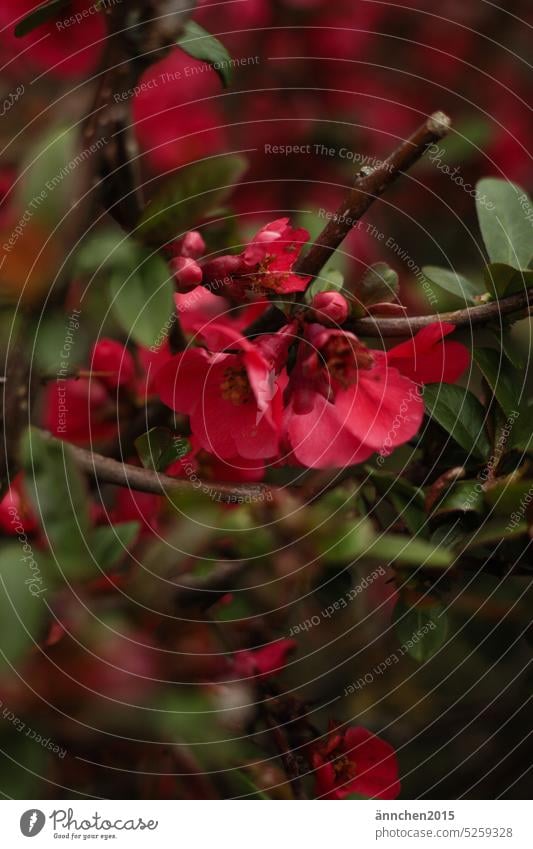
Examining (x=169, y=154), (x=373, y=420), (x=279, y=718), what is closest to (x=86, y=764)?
(x=279, y=718)

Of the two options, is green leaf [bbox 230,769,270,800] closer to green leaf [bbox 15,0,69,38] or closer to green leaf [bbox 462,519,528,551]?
green leaf [bbox 462,519,528,551]

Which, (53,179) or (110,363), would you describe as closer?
(53,179)

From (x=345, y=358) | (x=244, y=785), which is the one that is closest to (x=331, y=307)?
(x=345, y=358)

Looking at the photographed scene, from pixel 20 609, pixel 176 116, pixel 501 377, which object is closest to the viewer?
pixel 20 609

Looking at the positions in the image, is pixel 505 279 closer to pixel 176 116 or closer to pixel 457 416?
pixel 457 416

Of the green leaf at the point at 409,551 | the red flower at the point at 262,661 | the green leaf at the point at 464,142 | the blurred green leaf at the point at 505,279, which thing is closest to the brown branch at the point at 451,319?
the blurred green leaf at the point at 505,279

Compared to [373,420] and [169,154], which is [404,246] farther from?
[373,420]

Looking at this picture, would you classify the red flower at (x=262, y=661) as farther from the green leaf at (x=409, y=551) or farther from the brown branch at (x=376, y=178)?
the brown branch at (x=376, y=178)
